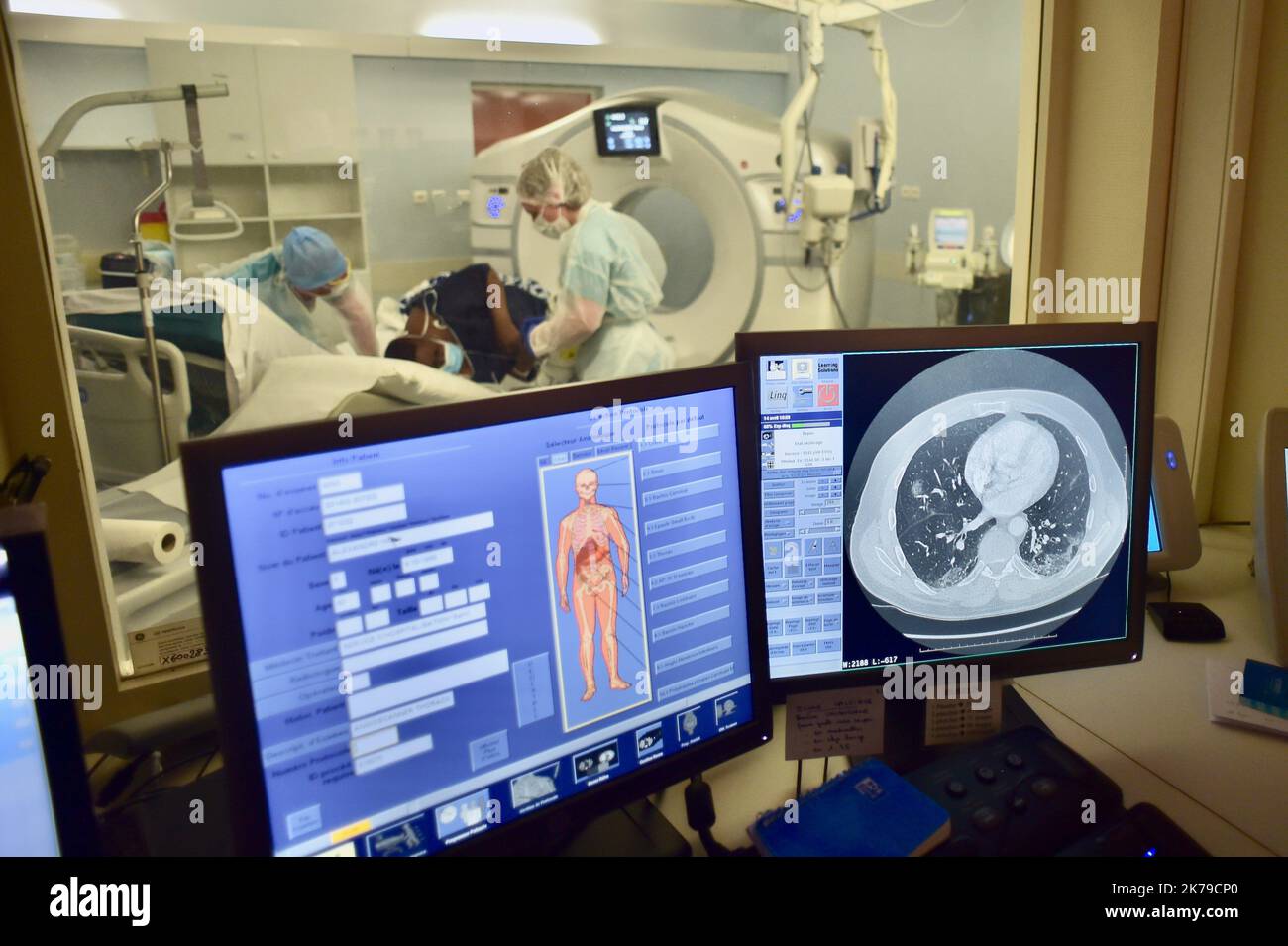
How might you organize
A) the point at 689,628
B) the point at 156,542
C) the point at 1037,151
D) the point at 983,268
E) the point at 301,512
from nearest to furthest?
the point at 301,512 < the point at 689,628 < the point at 156,542 < the point at 1037,151 < the point at 983,268

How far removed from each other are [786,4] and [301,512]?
2761 mm

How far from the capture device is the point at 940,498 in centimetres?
82

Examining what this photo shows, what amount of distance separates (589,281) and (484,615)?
7.30 ft

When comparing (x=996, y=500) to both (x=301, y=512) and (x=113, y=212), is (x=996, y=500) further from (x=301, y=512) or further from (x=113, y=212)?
(x=113, y=212)

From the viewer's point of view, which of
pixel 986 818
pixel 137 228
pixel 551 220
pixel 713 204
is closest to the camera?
pixel 986 818

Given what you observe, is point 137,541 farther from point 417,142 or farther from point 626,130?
point 417,142

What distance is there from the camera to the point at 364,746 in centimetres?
56

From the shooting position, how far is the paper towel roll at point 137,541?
3.54ft

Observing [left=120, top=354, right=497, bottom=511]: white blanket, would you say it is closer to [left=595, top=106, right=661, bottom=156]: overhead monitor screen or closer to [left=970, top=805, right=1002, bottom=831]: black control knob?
[left=970, top=805, right=1002, bottom=831]: black control knob

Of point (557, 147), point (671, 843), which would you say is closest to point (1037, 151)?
point (671, 843)

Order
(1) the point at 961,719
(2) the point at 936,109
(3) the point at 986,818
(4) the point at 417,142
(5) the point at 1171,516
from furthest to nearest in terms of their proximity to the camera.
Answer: (2) the point at 936,109
(4) the point at 417,142
(5) the point at 1171,516
(1) the point at 961,719
(3) the point at 986,818

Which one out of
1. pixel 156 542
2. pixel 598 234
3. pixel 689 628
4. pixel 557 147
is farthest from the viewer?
pixel 557 147

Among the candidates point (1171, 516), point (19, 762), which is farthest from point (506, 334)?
point (19, 762)

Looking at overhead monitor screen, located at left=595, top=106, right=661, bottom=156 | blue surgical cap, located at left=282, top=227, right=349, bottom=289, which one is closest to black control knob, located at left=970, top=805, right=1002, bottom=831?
blue surgical cap, located at left=282, top=227, right=349, bottom=289
